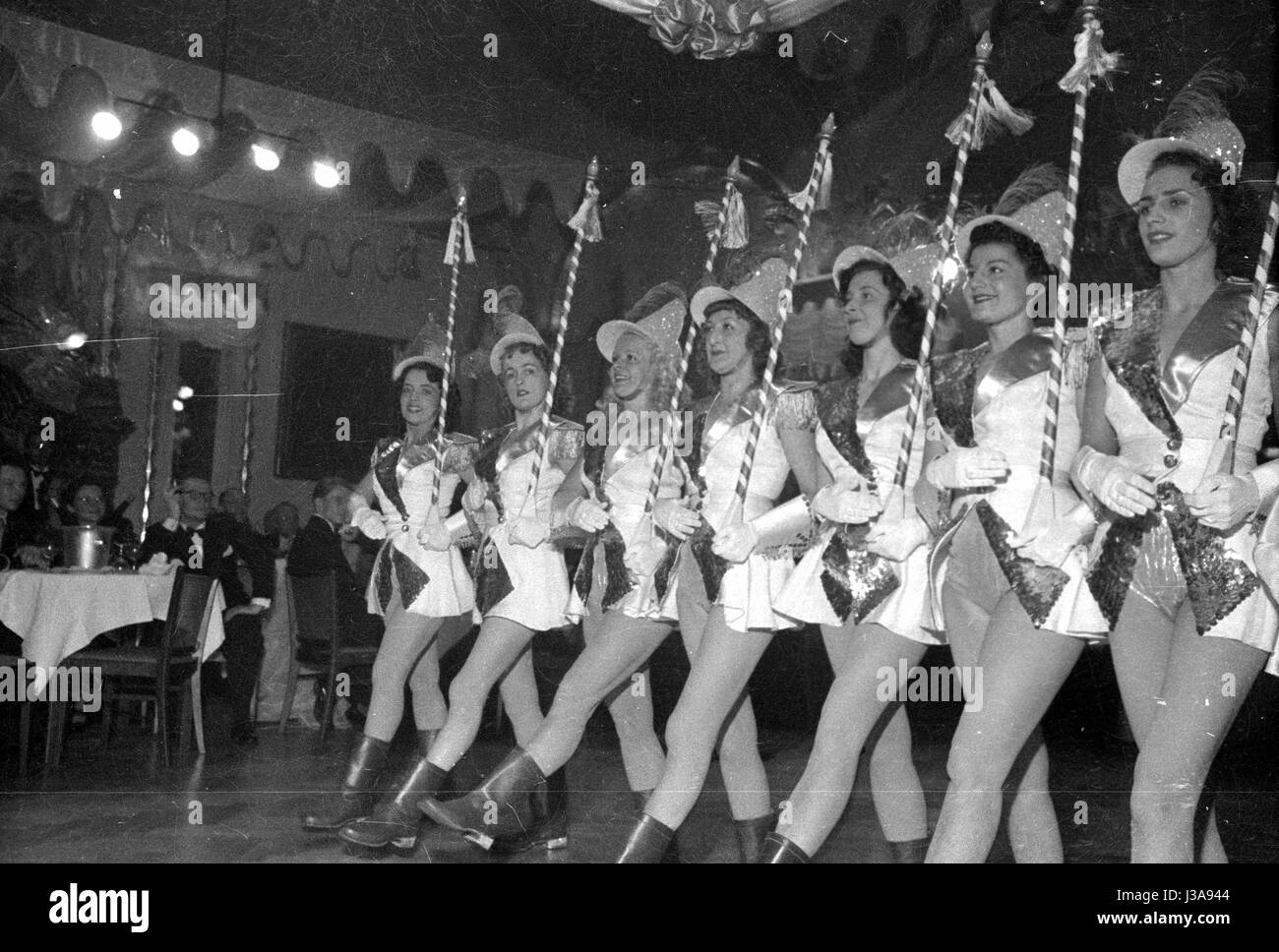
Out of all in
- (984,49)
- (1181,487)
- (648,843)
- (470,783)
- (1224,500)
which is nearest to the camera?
(1224,500)

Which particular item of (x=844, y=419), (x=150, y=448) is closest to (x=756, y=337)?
(x=844, y=419)

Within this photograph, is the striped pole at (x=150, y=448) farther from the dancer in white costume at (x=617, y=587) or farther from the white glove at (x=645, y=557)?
the white glove at (x=645, y=557)

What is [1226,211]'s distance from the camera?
357cm

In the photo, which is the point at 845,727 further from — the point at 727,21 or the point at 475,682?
the point at 727,21

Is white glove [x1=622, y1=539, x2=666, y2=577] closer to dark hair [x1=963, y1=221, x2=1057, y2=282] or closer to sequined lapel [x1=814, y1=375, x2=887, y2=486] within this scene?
sequined lapel [x1=814, y1=375, x2=887, y2=486]

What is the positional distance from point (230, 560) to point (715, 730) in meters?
1.67

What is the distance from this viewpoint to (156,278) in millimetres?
4305

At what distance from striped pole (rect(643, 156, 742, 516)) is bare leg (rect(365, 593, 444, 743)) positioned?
0.83 m

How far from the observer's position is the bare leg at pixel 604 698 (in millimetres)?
3984

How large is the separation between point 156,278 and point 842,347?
2.21m

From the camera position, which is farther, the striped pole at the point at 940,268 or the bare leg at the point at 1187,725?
the striped pole at the point at 940,268

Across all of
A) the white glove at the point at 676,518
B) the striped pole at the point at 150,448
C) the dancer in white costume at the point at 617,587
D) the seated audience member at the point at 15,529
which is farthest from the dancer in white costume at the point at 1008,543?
the seated audience member at the point at 15,529

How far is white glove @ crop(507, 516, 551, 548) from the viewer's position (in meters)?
4.14

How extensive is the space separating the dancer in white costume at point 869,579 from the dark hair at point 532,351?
91 cm
